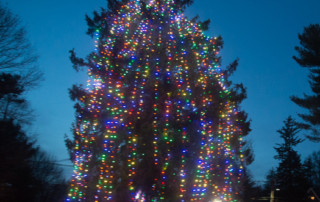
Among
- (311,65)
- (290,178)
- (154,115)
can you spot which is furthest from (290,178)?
(154,115)

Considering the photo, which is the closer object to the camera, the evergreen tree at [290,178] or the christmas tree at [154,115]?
the christmas tree at [154,115]

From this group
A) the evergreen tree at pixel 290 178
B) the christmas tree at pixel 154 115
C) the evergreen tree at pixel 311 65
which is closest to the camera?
the christmas tree at pixel 154 115

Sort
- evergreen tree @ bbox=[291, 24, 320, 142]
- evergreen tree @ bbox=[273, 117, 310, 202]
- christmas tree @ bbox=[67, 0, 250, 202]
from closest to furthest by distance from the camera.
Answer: christmas tree @ bbox=[67, 0, 250, 202] → evergreen tree @ bbox=[291, 24, 320, 142] → evergreen tree @ bbox=[273, 117, 310, 202]

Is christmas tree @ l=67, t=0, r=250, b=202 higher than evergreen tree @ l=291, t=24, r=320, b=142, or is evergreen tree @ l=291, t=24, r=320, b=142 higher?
evergreen tree @ l=291, t=24, r=320, b=142

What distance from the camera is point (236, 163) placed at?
28.2 ft

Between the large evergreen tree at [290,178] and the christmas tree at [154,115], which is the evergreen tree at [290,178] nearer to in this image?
the large evergreen tree at [290,178]

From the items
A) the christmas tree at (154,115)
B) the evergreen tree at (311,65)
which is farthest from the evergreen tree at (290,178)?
the christmas tree at (154,115)

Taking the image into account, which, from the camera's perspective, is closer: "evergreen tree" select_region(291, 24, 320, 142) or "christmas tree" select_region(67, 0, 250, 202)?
"christmas tree" select_region(67, 0, 250, 202)

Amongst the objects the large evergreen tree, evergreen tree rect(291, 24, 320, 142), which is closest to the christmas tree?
evergreen tree rect(291, 24, 320, 142)

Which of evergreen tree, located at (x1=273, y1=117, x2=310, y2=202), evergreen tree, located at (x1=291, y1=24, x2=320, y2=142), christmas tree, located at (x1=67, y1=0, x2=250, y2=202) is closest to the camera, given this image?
christmas tree, located at (x1=67, y1=0, x2=250, y2=202)

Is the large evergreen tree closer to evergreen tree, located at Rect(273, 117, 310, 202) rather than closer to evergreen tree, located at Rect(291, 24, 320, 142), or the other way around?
evergreen tree, located at Rect(273, 117, 310, 202)

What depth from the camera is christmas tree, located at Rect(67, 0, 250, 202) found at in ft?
23.4

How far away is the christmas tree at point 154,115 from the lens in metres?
7.14

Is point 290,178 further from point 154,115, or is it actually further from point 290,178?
point 154,115
